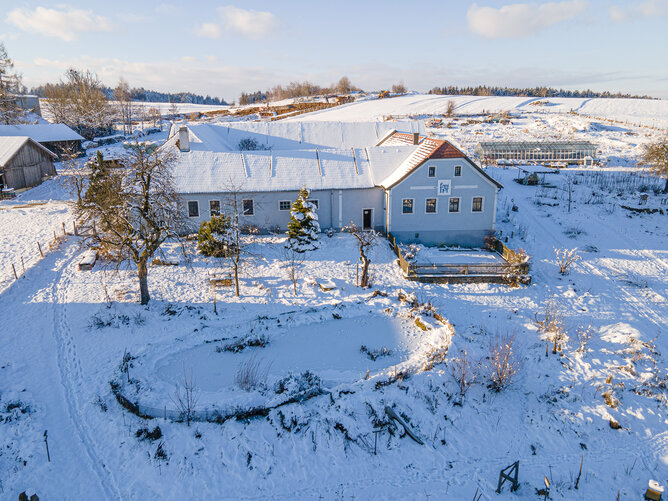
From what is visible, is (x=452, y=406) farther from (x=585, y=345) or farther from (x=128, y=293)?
(x=128, y=293)

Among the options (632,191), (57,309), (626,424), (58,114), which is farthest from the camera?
(58,114)

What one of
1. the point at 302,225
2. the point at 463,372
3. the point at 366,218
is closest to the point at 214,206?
the point at 302,225

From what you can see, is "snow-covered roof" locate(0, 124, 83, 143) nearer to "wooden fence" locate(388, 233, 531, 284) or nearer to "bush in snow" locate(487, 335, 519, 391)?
"wooden fence" locate(388, 233, 531, 284)

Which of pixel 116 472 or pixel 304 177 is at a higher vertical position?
pixel 304 177

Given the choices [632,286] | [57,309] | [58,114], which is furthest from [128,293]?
[58,114]

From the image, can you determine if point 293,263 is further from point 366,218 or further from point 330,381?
point 330,381

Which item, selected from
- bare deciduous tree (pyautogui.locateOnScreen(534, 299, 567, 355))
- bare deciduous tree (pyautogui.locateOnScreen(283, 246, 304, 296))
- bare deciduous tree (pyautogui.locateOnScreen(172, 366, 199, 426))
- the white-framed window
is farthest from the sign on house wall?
bare deciduous tree (pyautogui.locateOnScreen(172, 366, 199, 426))

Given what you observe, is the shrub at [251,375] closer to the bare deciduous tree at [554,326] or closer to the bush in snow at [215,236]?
the bush in snow at [215,236]

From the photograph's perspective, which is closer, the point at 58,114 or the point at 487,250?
the point at 487,250
